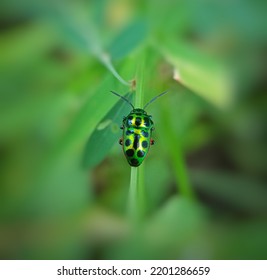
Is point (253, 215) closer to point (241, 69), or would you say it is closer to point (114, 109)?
point (241, 69)

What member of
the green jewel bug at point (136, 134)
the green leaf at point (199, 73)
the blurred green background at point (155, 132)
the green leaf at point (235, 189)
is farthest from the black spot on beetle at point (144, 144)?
the green leaf at point (235, 189)

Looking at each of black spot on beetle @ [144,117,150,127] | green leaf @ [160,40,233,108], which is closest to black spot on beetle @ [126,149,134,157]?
black spot on beetle @ [144,117,150,127]

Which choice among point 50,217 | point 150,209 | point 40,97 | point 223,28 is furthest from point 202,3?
point 50,217

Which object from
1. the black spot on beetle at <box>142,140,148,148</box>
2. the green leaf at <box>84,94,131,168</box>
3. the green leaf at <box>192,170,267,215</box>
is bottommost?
the black spot on beetle at <box>142,140,148,148</box>

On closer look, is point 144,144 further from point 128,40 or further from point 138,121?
point 128,40

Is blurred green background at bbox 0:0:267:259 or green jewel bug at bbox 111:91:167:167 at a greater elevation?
blurred green background at bbox 0:0:267:259

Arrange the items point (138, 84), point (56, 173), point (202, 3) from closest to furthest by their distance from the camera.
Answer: point (138, 84)
point (56, 173)
point (202, 3)

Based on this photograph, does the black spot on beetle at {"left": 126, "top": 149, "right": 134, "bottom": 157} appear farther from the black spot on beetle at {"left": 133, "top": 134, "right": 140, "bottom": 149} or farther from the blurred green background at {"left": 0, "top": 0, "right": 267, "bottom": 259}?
the blurred green background at {"left": 0, "top": 0, "right": 267, "bottom": 259}
